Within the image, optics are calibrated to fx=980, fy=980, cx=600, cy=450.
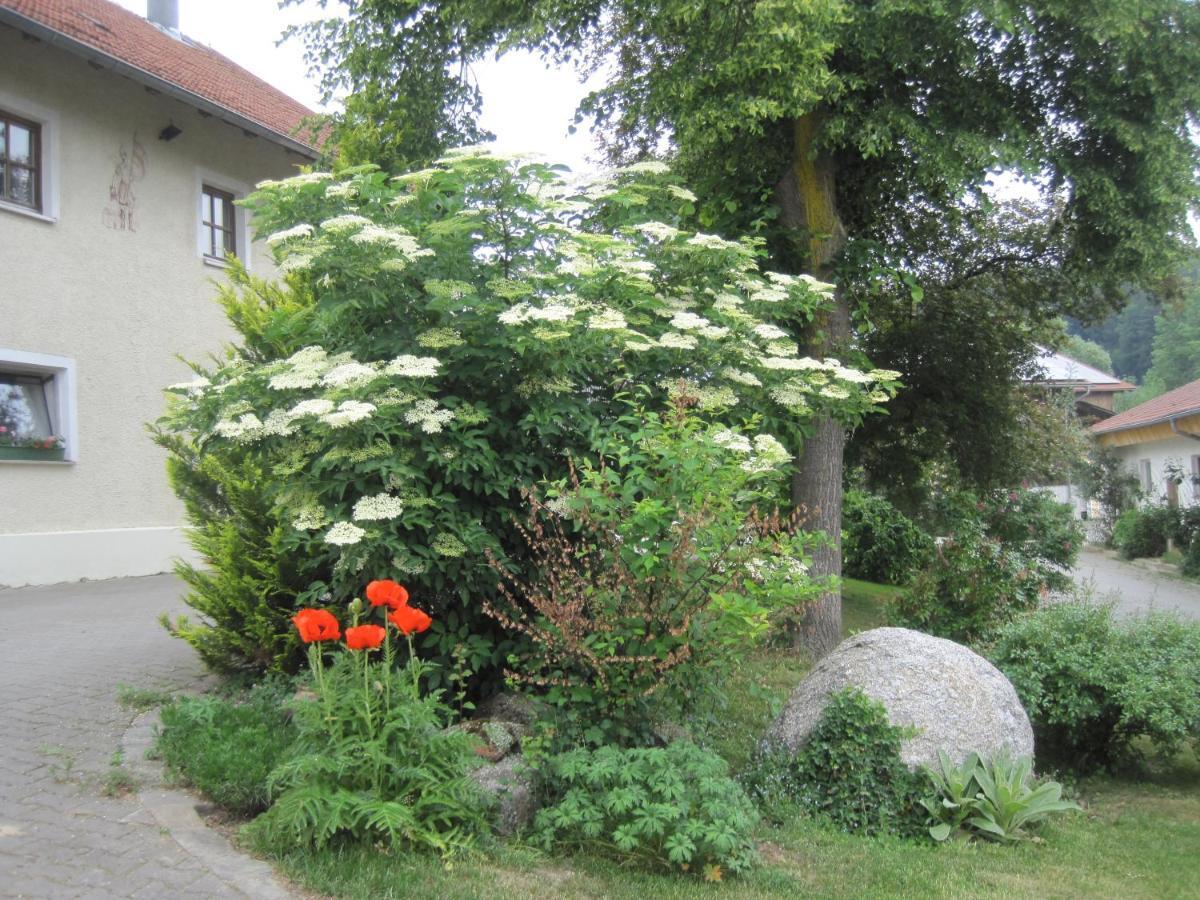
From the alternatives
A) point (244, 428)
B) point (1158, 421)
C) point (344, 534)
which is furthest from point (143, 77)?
point (1158, 421)

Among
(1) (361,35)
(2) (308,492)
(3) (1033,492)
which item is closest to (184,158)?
(1) (361,35)

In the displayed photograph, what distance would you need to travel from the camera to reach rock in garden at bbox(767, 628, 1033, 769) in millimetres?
5391

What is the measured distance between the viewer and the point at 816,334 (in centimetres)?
Answer: 882

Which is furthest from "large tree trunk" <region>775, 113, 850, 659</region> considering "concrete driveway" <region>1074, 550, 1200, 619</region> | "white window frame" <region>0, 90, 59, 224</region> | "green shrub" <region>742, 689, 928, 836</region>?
"white window frame" <region>0, 90, 59, 224</region>

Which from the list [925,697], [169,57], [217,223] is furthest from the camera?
[169,57]

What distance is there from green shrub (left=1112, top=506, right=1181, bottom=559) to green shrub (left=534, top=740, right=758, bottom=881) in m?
23.4

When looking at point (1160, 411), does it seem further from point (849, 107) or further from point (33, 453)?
point (33, 453)

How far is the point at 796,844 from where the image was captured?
15.6 ft

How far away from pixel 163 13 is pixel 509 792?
63.4ft

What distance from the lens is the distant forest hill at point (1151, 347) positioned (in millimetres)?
62219

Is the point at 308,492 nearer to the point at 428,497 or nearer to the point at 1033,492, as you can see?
the point at 428,497

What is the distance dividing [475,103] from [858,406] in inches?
Result: 265

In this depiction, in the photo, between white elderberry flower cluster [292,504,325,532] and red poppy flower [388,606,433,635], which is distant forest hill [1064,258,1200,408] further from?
red poppy flower [388,606,433,635]

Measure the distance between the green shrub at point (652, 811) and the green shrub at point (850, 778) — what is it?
0.86 m
